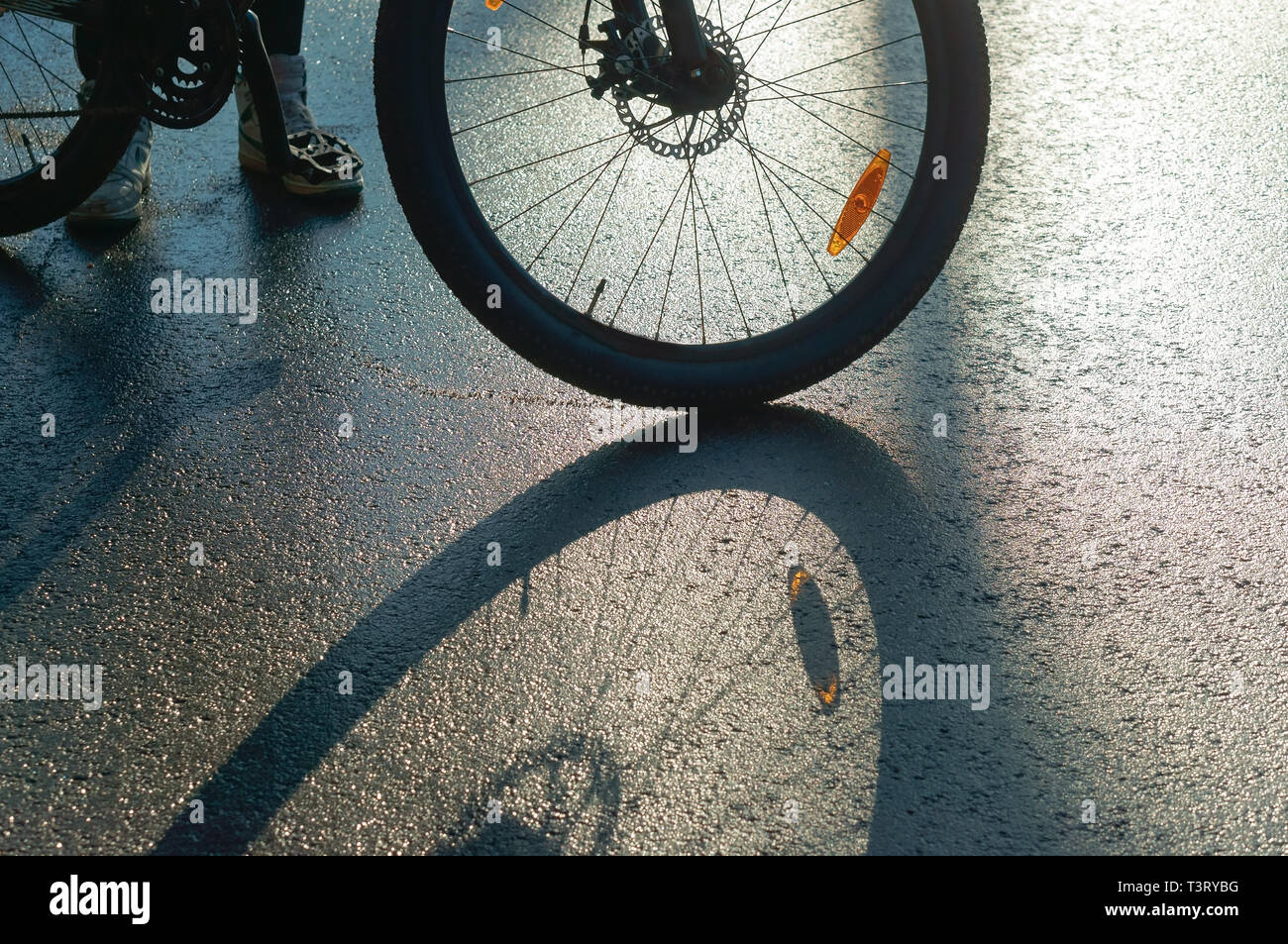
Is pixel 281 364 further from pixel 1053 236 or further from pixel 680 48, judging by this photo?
pixel 1053 236

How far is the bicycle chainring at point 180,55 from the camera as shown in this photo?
2.86 m

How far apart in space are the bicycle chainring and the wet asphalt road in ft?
1.53

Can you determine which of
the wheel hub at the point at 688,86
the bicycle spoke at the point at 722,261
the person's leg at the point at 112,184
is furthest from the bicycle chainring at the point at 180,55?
the bicycle spoke at the point at 722,261

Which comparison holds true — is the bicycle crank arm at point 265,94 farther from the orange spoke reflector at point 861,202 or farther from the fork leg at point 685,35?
the orange spoke reflector at point 861,202

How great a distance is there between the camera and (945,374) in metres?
2.88

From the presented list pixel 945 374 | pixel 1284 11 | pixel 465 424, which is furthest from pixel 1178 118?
pixel 465 424

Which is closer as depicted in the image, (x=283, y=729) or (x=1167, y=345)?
(x=283, y=729)

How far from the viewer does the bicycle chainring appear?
286cm

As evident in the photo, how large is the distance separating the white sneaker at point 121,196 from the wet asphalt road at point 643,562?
6 centimetres

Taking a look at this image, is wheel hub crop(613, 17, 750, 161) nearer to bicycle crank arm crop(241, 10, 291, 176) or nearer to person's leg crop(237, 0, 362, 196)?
bicycle crank arm crop(241, 10, 291, 176)

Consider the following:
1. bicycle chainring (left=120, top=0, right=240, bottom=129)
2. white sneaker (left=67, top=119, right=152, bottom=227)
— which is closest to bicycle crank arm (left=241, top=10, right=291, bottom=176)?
bicycle chainring (left=120, top=0, right=240, bottom=129)

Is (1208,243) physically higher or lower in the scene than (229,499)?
higher

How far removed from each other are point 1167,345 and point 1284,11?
2346mm

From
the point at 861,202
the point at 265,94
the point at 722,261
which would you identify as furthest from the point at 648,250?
the point at 265,94
